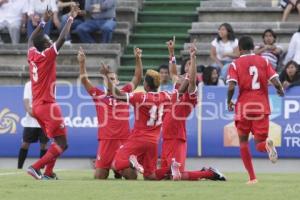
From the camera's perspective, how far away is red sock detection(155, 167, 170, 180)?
54.6ft

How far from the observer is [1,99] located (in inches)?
900

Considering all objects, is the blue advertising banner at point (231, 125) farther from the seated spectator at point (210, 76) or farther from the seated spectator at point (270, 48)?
the seated spectator at point (270, 48)

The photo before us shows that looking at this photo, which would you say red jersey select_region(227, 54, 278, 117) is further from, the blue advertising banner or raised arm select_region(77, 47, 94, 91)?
the blue advertising banner

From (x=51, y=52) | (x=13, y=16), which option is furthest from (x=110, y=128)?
(x=13, y=16)

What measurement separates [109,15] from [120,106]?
8.46 metres

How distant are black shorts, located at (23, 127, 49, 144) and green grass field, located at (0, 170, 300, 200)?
16.7 feet

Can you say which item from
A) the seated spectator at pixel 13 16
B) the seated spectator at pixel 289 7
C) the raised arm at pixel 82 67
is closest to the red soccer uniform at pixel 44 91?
the raised arm at pixel 82 67

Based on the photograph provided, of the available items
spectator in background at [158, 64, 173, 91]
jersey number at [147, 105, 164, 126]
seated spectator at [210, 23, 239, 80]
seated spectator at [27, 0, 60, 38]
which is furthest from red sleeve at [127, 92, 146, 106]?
seated spectator at [27, 0, 60, 38]

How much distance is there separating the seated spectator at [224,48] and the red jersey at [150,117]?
7379 mm

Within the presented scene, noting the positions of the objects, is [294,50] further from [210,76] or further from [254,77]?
[254,77]

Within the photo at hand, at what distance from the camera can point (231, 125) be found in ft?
72.3

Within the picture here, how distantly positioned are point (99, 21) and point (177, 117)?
9.28 m

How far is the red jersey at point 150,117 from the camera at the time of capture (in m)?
16.4

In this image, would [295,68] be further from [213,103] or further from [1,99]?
[1,99]
